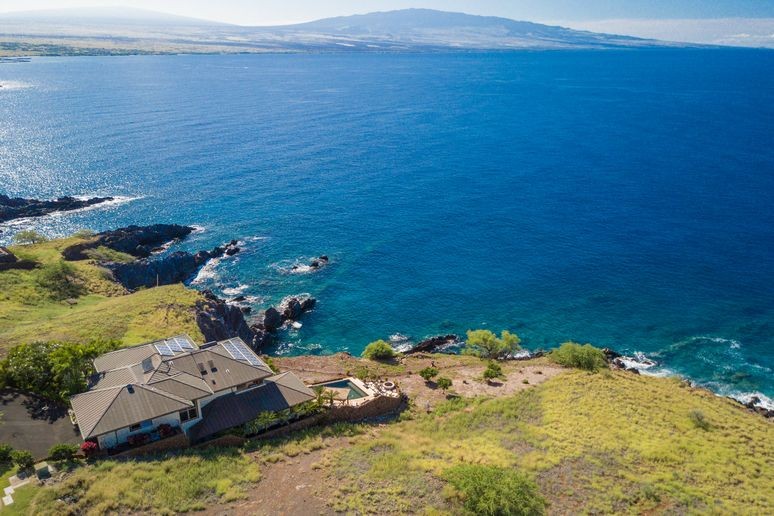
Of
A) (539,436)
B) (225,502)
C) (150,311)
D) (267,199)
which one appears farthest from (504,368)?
(267,199)

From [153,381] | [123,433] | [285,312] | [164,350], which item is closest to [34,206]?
[285,312]

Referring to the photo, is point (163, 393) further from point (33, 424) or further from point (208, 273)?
point (208, 273)

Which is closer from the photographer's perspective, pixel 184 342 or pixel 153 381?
pixel 153 381

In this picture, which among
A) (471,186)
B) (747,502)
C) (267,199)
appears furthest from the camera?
(471,186)

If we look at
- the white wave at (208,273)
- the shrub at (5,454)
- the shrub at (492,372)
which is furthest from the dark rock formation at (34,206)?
the shrub at (492,372)

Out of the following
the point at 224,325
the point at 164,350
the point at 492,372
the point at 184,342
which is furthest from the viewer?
the point at 224,325

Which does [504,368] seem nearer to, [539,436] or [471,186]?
[539,436]

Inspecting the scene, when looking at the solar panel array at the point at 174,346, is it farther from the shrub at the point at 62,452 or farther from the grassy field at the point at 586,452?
the grassy field at the point at 586,452
